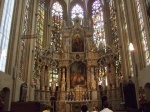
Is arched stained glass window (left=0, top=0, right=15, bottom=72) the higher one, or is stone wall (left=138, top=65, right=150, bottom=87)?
arched stained glass window (left=0, top=0, right=15, bottom=72)

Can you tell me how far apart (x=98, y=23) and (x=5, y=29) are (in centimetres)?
1758

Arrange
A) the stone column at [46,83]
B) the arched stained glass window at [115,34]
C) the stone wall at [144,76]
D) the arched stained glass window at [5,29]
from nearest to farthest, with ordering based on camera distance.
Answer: the stone wall at [144,76]
the arched stained glass window at [5,29]
the stone column at [46,83]
the arched stained glass window at [115,34]

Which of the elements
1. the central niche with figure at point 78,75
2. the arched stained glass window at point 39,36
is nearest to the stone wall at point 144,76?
the central niche with figure at point 78,75

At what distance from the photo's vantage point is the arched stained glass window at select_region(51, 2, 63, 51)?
28422 millimetres

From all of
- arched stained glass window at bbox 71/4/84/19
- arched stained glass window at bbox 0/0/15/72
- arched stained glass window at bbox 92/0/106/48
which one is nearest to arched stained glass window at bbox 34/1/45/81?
arched stained glass window at bbox 71/4/84/19

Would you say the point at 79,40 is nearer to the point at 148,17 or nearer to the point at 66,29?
the point at 66,29

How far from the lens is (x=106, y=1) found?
27.9m

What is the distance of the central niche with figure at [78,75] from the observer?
23000 mm

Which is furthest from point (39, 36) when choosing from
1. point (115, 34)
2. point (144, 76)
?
point (144, 76)

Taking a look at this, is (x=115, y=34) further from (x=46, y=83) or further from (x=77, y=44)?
(x=46, y=83)

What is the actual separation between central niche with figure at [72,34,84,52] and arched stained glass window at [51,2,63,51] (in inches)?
134

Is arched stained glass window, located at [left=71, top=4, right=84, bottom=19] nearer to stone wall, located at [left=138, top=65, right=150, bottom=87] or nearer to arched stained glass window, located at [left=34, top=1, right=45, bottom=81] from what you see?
arched stained glass window, located at [left=34, top=1, right=45, bottom=81]

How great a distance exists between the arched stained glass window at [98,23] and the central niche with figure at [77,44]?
320 centimetres

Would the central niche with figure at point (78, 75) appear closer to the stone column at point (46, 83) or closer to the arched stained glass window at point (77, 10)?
the stone column at point (46, 83)
